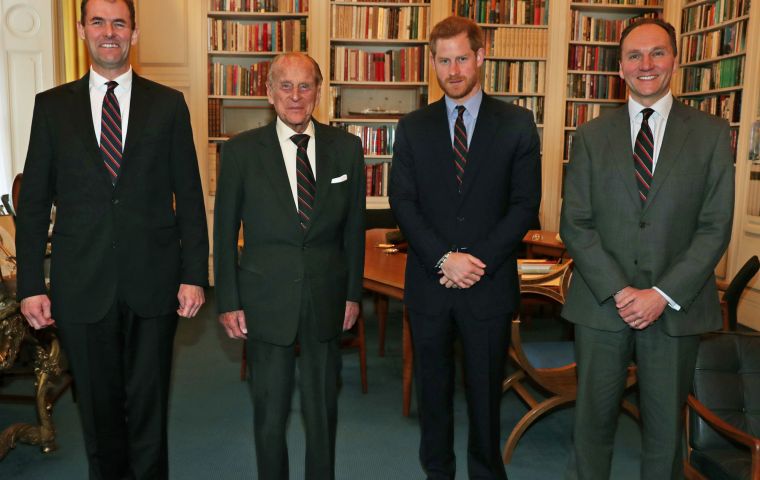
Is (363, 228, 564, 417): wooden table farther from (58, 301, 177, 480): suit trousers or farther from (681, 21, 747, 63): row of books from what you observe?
(681, 21, 747, 63): row of books

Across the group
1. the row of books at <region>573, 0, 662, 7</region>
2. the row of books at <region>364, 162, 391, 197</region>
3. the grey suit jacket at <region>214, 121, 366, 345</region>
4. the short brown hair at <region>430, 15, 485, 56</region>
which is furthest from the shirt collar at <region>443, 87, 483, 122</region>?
the row of books at <region>573, 0, 662, 7</region>

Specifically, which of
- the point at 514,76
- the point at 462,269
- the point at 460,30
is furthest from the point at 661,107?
the point at 514,76

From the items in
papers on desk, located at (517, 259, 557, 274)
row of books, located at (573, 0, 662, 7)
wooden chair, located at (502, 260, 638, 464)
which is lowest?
wooden chair, located at (502, 260, 638, 464)

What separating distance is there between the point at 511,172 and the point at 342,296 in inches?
28.2

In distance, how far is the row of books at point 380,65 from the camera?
663 centimetres

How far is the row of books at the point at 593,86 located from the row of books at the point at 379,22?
1.58 metres

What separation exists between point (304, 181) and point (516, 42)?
5083mm

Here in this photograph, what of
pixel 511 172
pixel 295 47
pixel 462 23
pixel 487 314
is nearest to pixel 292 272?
pixel 487 314

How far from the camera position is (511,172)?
2.36 metres

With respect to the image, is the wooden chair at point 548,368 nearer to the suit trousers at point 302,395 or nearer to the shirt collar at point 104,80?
the suit trousers at point 302,395

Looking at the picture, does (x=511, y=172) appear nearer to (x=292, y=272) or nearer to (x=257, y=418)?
(x=292, y=272)

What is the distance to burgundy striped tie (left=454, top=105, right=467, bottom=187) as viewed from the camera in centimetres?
236

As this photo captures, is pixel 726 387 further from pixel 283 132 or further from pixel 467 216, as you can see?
pixel 283 132

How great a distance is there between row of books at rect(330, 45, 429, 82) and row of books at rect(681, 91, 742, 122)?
256 cm
